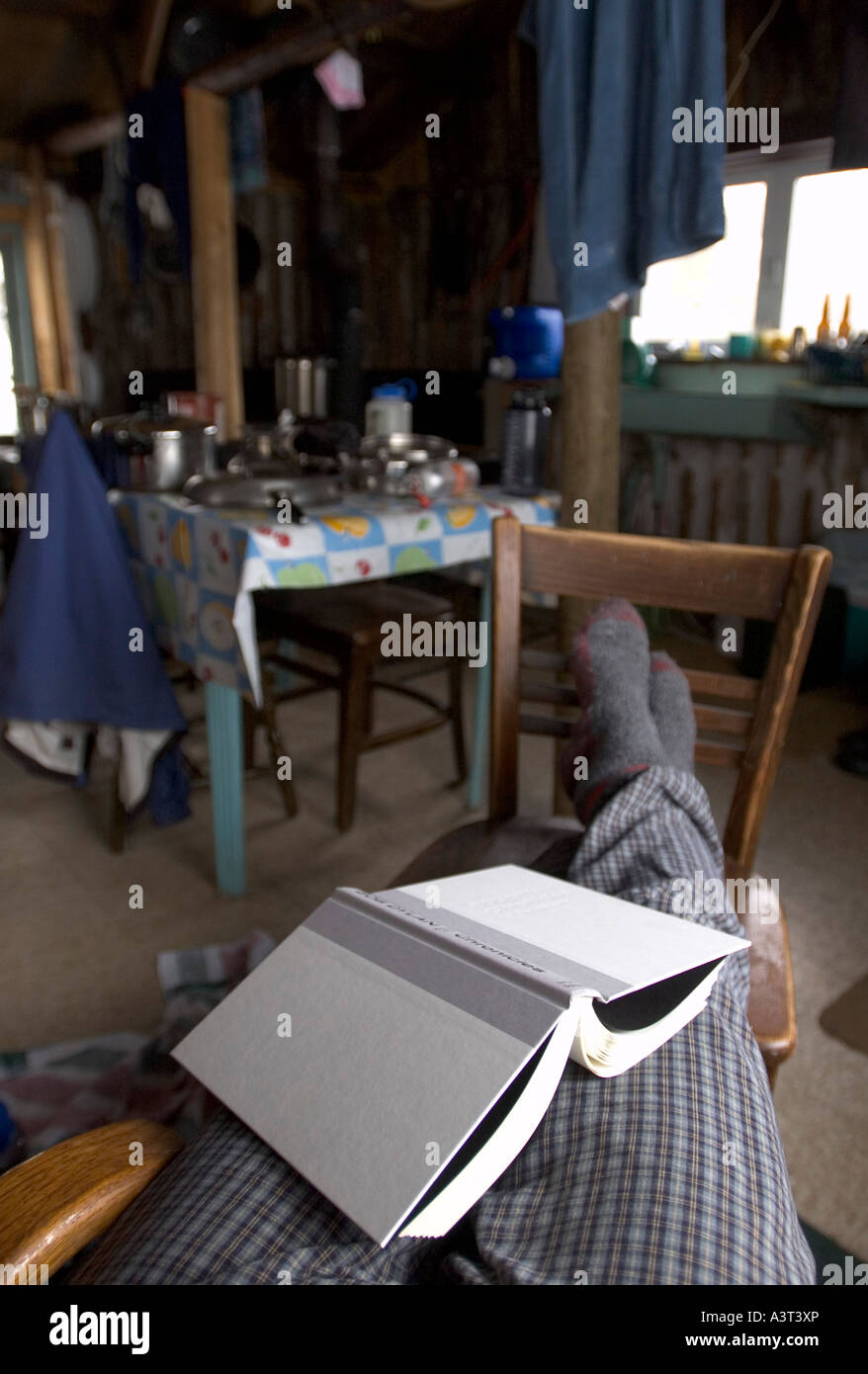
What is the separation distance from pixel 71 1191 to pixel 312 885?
4.57 ft

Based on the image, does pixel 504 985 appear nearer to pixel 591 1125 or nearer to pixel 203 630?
pixel 591 1125

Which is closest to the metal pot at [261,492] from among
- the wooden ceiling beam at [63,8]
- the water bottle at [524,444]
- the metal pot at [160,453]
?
the metal pot at [160,453]

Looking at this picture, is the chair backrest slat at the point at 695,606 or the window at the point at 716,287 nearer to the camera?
the chair backrest slat at the point at 695,606

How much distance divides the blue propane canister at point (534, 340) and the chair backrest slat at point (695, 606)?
328cm

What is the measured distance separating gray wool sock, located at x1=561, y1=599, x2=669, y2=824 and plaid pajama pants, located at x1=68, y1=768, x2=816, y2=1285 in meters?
0.33

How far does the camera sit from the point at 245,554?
61.7 inches

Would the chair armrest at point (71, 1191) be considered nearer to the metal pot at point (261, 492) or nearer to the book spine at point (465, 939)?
the book spine at point (465, 939)

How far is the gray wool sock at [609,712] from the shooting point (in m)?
0.96

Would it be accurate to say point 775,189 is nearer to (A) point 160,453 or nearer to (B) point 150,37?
(B) point 150,37
